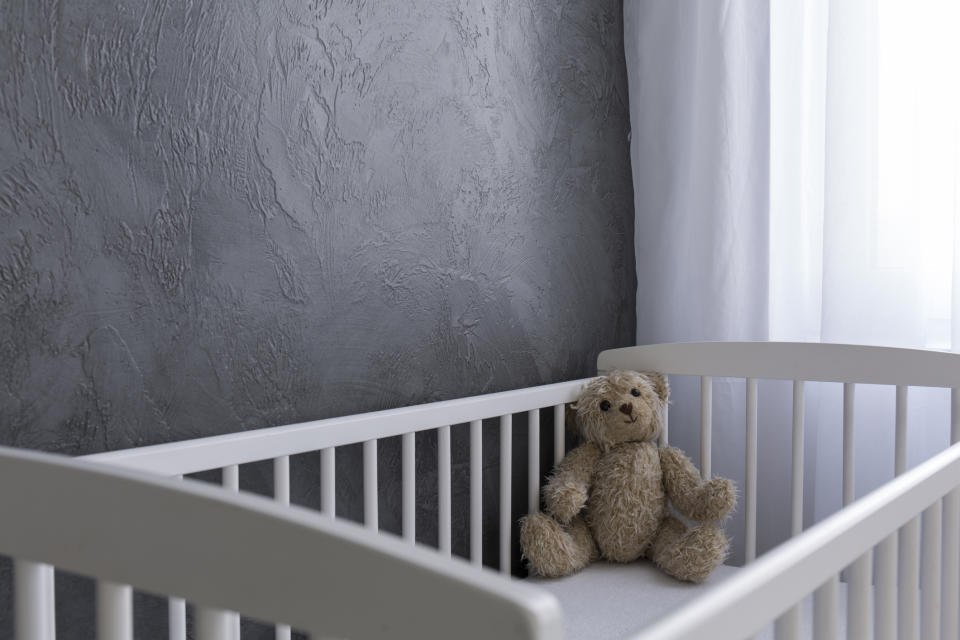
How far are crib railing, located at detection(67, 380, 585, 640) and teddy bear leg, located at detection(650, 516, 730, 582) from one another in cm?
Answer: 23

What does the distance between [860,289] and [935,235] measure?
15 cm

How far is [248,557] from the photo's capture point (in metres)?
0.45

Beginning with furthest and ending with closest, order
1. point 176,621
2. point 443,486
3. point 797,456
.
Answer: point 797,456
point 443,486
point 176,621

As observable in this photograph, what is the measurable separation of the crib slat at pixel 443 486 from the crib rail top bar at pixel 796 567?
0.64 m

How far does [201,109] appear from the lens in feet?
3.46

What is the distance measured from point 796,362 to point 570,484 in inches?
17.3

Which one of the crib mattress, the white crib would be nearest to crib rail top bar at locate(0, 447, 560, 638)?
the white crib

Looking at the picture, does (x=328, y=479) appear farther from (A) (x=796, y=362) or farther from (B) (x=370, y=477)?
(A) (x=796, y=362)

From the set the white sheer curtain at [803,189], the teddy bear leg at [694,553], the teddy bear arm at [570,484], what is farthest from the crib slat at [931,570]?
the white sheer curtain at [803,189]

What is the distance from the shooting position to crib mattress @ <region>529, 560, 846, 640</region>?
1228mm

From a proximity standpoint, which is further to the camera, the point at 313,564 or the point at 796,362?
the point at 796,362

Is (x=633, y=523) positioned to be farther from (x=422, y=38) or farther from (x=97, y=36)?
(x=97, y=36)

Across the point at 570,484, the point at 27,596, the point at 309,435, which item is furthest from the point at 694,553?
the point at 27,596

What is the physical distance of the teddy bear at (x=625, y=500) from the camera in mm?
1410
